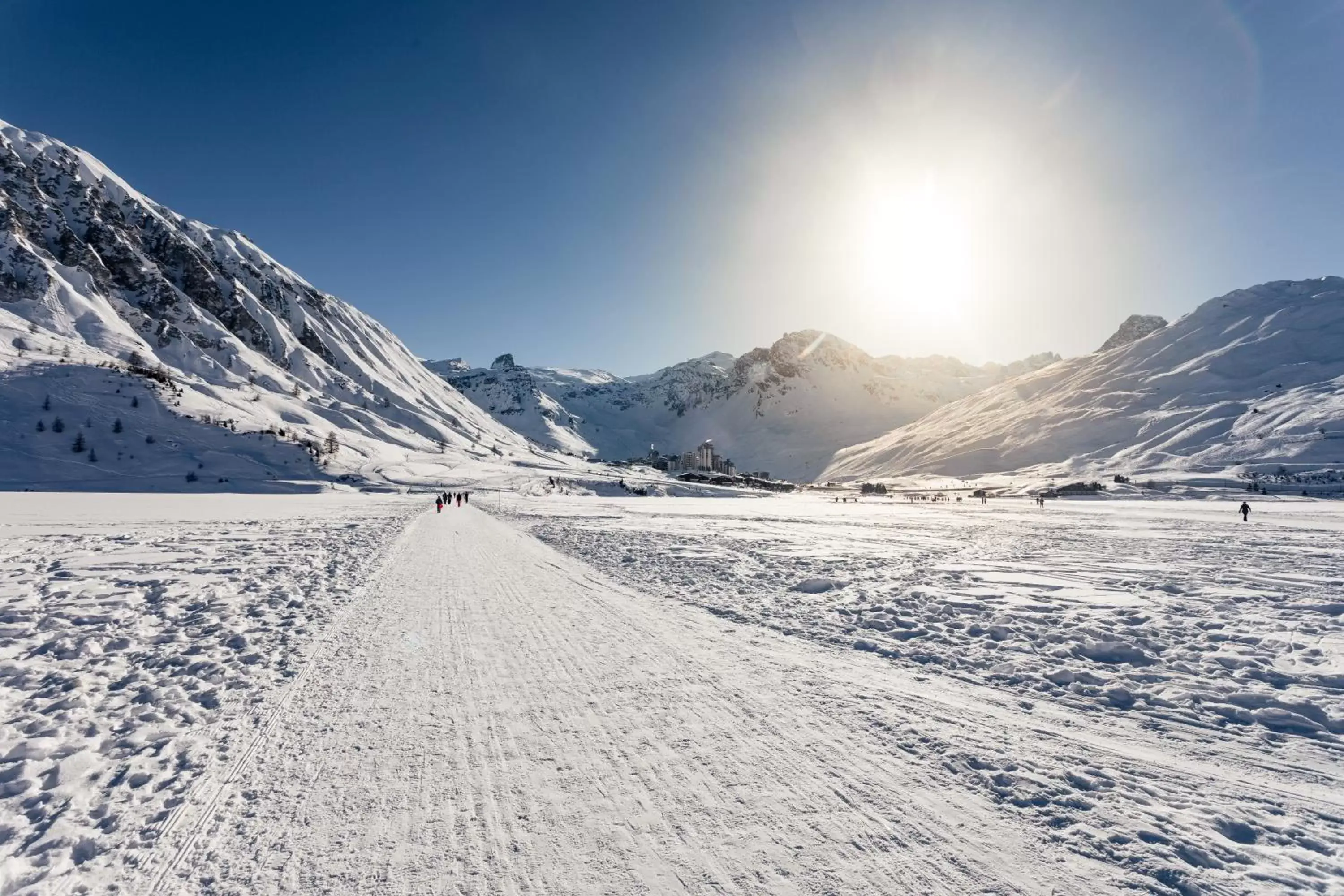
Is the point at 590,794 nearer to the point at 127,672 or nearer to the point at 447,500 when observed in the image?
the point at 127,672

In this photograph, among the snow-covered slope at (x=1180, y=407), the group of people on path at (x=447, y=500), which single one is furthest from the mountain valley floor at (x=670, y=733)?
the snow-covered slope at (x=1180, y=407)

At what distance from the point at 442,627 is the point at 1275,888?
9.78 m

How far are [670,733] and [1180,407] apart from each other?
16414 centimetres

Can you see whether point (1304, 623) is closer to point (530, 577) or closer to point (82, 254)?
point (530, 577)

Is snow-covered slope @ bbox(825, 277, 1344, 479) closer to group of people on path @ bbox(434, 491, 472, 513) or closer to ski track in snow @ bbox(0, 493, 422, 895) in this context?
group of people on path @ bbox(434, 491, 472, 513)

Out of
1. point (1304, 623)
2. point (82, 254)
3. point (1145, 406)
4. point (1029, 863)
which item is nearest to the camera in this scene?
point (1029, 863)

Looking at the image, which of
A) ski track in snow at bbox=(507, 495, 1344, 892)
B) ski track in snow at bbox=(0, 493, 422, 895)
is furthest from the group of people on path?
ski track in snow at bbox=(507, 495, 1344, 892)

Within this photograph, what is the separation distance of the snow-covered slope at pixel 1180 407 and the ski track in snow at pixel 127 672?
121536 millimetres

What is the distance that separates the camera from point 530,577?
14.5m

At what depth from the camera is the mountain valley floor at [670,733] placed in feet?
12.1

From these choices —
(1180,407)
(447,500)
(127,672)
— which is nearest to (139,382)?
(447,500)

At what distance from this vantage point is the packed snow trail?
354 centimetres

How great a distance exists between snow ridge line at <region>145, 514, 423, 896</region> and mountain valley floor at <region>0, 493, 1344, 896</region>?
0.03 meters

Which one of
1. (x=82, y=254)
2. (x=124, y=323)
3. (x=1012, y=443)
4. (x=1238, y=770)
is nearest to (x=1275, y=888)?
(x=1238, y=770)
